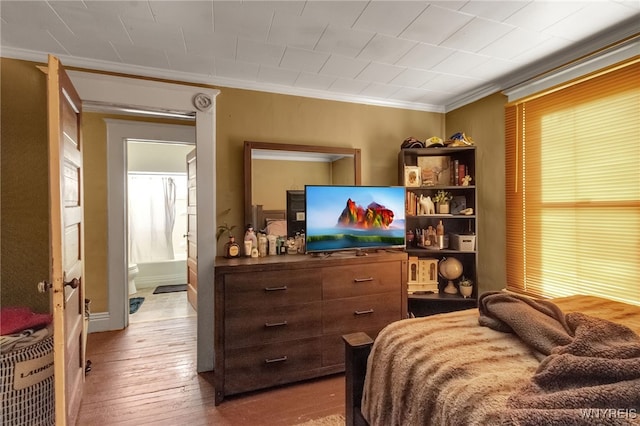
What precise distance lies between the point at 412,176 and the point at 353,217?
2.73 feet

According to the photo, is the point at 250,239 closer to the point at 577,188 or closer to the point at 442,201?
the point at 442,201

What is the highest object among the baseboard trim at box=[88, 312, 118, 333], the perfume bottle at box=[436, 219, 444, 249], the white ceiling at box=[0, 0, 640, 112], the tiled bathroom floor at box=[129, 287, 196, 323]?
the white ceiling at box=[0, 0, 640, 112]

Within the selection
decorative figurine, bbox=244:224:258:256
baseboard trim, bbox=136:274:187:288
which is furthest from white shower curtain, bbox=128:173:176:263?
decorative figurine, bbox=244:224:258:256

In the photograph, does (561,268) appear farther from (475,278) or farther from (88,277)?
(88,277)

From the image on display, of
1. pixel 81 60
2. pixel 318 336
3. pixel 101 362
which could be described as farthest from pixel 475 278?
pixel 81 60

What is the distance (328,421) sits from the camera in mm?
1822

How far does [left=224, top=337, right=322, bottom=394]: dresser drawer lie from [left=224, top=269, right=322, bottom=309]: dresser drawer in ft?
1.05

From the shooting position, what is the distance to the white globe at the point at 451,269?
291cm

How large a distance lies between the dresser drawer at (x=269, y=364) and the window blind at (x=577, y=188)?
193 centimetres

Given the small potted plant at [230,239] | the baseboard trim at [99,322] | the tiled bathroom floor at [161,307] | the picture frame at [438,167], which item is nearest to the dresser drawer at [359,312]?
the small potted plant at [230,239]

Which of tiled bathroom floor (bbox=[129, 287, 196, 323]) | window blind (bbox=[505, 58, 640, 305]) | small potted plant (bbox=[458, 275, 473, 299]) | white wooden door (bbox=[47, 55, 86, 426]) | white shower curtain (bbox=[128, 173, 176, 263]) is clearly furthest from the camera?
white shower curtain (bbox=[128, 173, 176, 263])

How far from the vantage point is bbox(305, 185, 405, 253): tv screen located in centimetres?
244

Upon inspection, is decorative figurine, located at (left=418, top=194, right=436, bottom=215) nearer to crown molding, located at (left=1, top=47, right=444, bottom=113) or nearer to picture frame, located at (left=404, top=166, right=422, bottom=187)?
picture frame, located at (left=404, top=166, right=422, bottom=187)

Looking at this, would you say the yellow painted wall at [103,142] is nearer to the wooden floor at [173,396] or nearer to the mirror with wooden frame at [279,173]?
the mirror with wooden frame at [279,173]
